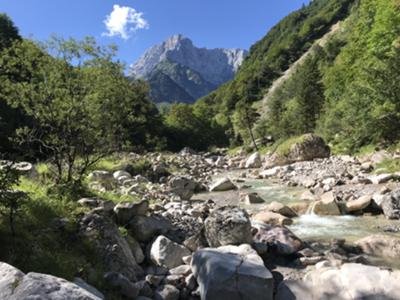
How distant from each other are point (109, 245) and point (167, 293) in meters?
1.43

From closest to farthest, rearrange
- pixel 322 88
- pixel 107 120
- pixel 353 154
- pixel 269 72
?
pixel 107 120 → pixel 353 154 → pixel 322 88 → pixel 269 72

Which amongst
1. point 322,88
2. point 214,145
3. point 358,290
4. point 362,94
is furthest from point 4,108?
point 214,145

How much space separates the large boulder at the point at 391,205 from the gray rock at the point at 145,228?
22.8 feet

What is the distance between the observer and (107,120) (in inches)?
427

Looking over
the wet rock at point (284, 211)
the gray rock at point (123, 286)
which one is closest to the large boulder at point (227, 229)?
the gray rock at point (123, 286)

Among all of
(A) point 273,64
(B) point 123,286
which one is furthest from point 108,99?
(A) point 273,64

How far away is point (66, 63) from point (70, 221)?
5446 mm

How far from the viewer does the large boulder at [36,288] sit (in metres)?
3.15

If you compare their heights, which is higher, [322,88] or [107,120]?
[322,88]

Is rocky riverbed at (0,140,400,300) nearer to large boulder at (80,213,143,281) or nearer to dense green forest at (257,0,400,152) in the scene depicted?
large boulder at (80,213,143,281)

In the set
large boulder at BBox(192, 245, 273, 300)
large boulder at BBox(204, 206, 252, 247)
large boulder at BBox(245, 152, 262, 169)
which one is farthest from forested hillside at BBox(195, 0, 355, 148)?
large boulder at BBox(192, 245, 273, 300)

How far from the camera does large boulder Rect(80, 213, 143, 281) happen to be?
19.9 feet

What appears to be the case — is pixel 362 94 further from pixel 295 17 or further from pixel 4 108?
pixel 295 17

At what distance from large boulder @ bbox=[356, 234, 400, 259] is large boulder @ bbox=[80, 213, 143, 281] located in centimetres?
516
